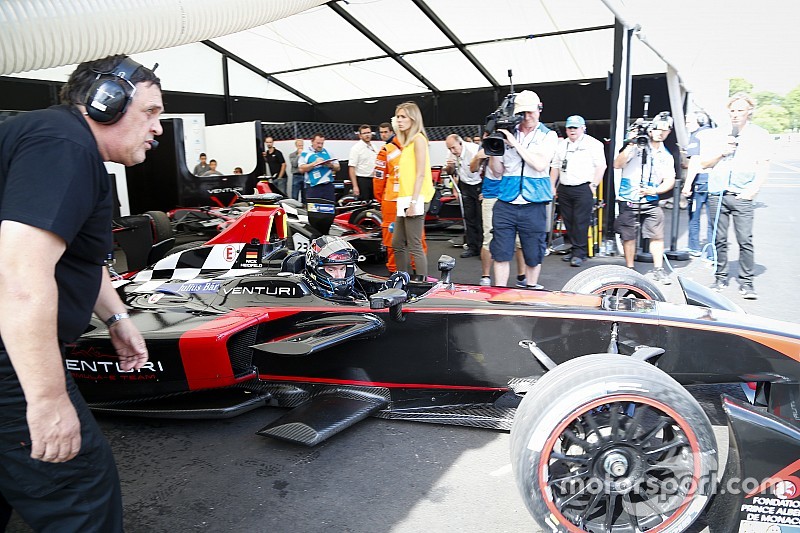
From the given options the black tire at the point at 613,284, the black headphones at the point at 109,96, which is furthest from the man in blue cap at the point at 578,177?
the black headphones at the point at 109,96

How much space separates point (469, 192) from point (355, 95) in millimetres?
12096

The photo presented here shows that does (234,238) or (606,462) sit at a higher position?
(234,238)

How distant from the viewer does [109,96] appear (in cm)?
161

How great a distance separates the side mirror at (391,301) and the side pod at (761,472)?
1.61 metres

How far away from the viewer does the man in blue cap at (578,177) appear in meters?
7.50

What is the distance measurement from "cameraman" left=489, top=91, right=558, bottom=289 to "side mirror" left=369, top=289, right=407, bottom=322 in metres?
1.73

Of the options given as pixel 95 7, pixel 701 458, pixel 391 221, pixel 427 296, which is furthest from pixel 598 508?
pixel 391 221

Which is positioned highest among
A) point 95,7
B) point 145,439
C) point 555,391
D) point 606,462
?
point 95,7

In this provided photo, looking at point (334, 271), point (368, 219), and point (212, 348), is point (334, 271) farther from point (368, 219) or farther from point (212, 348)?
point (368, 219)

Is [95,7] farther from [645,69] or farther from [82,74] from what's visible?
[645,69]

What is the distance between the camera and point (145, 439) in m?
3.55

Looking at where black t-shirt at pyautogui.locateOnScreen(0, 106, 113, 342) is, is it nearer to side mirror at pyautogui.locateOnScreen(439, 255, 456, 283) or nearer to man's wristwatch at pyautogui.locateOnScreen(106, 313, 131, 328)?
man's wristwatch at pyautogui.locateOnScreen(106, 313, 131, 328)

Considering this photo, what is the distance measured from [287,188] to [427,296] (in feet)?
33.2

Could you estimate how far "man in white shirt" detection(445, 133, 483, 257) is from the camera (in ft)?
27.0
